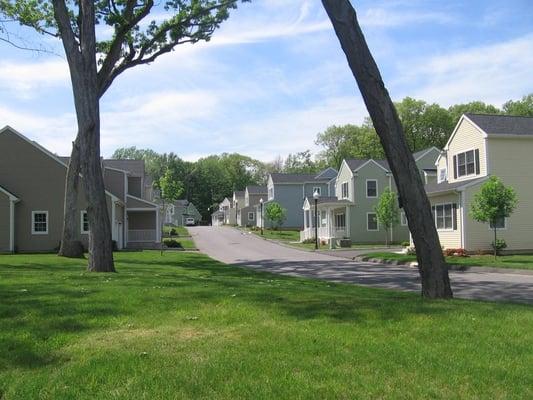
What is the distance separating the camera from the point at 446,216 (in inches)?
1307

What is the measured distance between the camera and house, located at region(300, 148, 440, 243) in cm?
4841

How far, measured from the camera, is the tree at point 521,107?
7256cm

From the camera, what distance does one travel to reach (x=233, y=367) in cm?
502

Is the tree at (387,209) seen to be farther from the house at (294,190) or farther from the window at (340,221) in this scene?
the house at (294,190)

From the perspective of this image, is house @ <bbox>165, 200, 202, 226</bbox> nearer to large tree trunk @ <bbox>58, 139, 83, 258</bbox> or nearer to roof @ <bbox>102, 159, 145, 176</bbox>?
roof @ <bbox>102, 159, 145, 176</bbox>

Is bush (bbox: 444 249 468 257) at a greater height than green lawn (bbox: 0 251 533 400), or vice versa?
green lawn (bbox: 0 251 533 400)

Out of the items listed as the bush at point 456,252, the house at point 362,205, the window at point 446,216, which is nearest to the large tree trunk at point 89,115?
the bush at point 456,252

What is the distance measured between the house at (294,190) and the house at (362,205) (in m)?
19.8

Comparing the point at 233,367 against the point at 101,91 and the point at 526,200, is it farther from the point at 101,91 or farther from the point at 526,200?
the point at 526,200

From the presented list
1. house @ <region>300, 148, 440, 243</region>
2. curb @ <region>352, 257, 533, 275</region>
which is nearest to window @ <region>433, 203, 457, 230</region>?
curb @ <region>352, 257, 533, 275</region>

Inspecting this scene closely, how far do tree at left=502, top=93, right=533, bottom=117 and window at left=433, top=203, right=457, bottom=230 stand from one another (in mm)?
45167

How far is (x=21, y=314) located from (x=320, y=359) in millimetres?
4018

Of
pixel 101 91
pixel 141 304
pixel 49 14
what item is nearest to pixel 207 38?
pixel 101 91

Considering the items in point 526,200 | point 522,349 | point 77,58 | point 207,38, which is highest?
point 207,38
